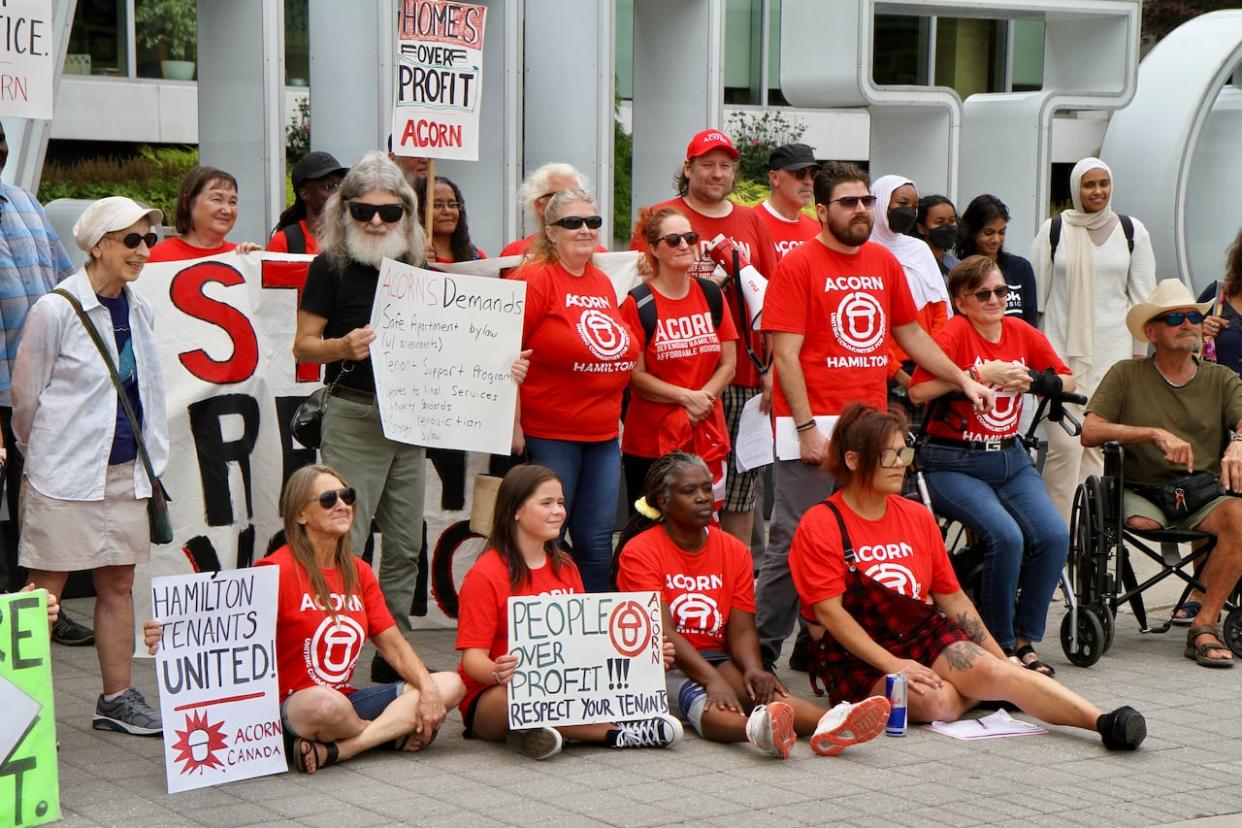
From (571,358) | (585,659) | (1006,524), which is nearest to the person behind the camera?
(585,659)

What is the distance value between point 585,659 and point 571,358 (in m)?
1.48

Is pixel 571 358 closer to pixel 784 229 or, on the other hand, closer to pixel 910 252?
pixel 784 229

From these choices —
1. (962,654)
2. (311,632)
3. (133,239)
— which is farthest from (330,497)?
(962,654)

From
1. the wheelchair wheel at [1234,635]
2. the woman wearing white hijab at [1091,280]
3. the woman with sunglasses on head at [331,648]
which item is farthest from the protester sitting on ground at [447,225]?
the wheelchair wheel at [1234,635]

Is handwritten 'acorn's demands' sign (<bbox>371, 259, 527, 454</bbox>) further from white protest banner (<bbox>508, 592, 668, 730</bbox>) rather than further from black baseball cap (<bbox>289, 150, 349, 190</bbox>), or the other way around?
white protest banner (<bbox>508, 592, 668, 730</bbox>)

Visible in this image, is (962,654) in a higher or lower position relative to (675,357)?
lower

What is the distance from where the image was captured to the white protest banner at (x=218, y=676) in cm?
567

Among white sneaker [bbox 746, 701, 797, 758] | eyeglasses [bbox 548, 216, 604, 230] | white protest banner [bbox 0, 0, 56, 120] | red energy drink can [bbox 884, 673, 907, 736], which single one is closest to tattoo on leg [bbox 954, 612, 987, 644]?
red energy drink can [bbox 884, 673, 907, 736]

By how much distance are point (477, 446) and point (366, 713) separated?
1.57 meters

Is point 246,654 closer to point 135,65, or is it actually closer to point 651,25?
point 651,25

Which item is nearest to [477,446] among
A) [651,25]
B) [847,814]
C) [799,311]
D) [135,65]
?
[799,311]

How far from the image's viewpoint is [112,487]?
618cm

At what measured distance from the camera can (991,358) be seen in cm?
777

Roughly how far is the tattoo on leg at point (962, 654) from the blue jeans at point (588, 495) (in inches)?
57.4
